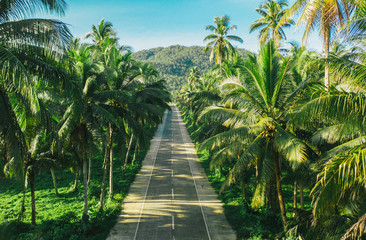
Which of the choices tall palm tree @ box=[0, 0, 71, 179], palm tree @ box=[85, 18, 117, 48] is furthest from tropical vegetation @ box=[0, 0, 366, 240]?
palm tree @ box=[85, 18, 117, 48]

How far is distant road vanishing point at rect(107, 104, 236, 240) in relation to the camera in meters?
13.6

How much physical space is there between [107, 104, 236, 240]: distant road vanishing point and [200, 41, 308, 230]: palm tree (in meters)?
5.62

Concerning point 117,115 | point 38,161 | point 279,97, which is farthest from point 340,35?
point 38,161

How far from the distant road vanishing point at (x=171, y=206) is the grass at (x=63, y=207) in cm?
74

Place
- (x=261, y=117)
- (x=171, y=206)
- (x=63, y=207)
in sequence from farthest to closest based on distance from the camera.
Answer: (x=63, y=207)
(x=171, y=206)
(x=261, y=117)

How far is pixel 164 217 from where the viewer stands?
1534 cm

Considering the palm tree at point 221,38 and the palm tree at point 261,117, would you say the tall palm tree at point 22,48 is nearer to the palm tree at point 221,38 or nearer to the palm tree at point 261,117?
the palm tree at point 261,117

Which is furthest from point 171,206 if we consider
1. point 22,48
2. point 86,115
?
point 22,48

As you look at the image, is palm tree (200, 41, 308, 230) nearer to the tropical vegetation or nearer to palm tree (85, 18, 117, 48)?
the tropical vegetation

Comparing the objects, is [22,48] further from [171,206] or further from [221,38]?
[221,38]

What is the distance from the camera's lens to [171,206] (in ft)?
55.5

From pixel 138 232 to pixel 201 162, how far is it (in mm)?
15154

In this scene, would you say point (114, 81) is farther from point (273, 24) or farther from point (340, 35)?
point (273, 24)

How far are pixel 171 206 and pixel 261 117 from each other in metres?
9.81
